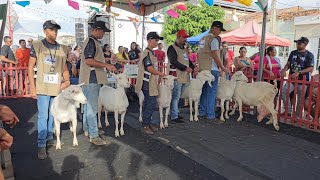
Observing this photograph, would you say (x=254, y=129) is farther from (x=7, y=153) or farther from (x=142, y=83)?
(x=7, y=153)

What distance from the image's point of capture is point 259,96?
20.3 ft

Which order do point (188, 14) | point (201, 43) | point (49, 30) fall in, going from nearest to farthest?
point (49, 30) → point (201, 43) → point (188, 14)

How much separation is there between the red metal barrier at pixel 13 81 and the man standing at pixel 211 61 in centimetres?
644

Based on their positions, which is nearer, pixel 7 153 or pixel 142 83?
pixel 7 153

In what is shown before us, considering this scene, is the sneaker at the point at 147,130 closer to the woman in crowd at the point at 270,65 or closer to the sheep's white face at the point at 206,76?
the sheep's white face at the point at 206,76

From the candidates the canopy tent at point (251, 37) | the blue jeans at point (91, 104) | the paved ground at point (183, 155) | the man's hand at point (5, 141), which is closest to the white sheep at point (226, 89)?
the paved ground at point (183, 155)

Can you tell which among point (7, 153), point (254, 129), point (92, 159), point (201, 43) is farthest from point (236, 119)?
point (7, 153)

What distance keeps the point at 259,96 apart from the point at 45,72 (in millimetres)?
4411

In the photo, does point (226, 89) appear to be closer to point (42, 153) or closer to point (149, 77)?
point (149, 77)

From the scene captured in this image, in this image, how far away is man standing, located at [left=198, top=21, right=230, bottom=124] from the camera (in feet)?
20.3

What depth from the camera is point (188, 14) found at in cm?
2184

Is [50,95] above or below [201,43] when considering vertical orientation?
below

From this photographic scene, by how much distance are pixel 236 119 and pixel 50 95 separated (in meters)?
4.39

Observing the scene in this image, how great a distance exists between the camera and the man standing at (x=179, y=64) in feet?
19.5
